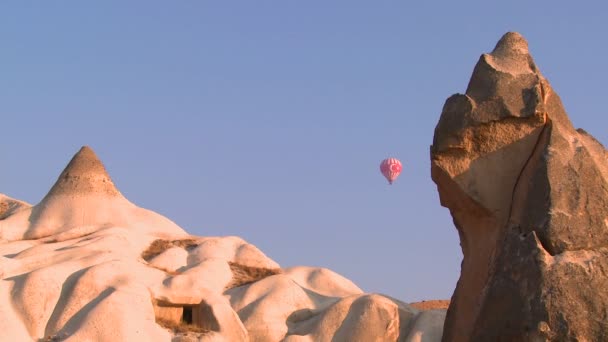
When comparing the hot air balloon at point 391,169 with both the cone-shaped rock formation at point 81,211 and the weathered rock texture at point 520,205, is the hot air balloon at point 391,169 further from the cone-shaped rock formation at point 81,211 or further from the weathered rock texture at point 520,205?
the weathered rock texture at point 520,205

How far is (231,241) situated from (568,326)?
1693 cm

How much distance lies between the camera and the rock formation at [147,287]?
1578cm

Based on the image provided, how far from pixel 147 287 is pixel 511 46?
992 cm

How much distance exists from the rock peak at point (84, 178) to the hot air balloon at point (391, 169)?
13.2m

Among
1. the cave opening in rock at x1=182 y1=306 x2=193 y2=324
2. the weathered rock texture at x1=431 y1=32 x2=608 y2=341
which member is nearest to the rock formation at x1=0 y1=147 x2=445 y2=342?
the cave opening in rock at x1=182 y1=306 x2=193 y2=324

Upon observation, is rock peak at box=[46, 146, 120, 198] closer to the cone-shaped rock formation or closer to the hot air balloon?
the cone-shaped rock formation

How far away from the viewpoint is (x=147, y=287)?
1725 cm

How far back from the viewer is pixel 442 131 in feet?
28.1

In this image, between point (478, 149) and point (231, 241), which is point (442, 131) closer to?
point (478, 149)

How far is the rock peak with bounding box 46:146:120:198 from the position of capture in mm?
26406

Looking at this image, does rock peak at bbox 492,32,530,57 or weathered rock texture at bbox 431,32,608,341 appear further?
rock peak at bbox 492,32,530,57

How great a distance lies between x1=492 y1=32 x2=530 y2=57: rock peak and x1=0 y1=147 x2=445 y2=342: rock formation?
8.47 meters

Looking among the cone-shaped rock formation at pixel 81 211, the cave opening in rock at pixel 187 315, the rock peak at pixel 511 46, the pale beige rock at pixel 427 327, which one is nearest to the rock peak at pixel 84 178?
the cone-shaped rock formation at pixel 81 211

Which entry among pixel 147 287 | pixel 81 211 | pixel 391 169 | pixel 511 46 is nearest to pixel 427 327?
pixel 147 287
